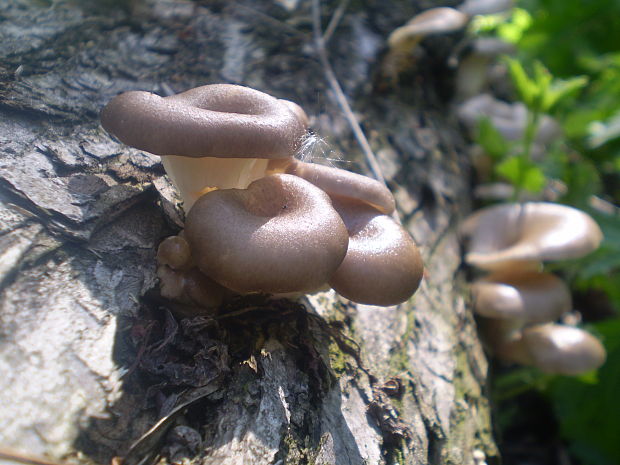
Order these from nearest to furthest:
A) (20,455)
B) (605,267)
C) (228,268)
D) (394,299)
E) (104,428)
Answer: (20,455)
(104,428)
(228,268)
(394,299)
(605,267)

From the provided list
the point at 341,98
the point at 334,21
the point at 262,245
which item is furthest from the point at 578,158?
the point at 262,245

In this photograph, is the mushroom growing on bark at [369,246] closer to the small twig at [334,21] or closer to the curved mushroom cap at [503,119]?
the small twig at [334,21]

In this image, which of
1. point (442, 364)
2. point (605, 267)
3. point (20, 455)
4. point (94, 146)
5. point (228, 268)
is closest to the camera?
point (20, 455)

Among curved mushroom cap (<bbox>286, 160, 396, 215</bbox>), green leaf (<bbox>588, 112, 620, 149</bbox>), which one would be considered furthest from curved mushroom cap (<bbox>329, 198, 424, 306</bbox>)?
green leaf (<bbox>588, 112, 620, 149</bbox>)

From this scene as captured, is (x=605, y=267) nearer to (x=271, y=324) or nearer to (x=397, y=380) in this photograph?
(x=397, y=380)

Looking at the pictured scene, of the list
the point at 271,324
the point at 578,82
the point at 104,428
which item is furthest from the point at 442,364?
the point at 578,82

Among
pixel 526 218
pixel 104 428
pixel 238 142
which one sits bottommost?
pixel 526 218

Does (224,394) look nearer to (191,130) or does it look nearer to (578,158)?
(191,130)
